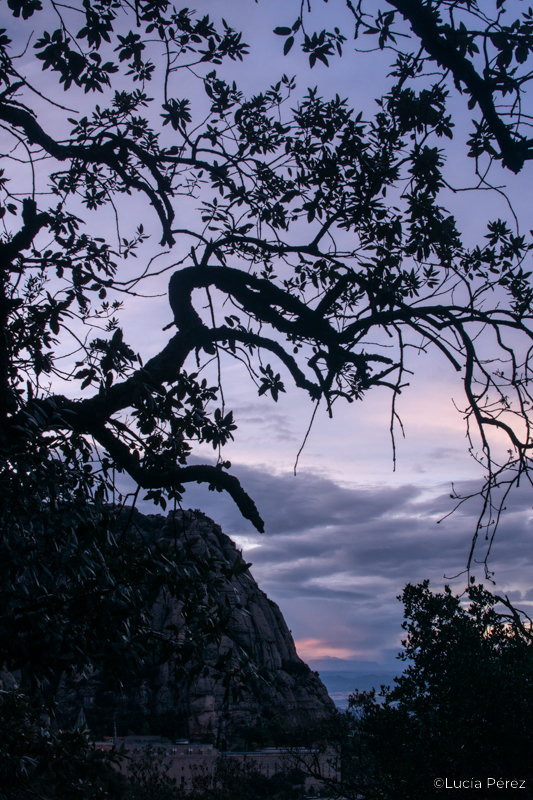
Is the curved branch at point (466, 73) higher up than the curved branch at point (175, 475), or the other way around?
the curved branch at point (466, 73)

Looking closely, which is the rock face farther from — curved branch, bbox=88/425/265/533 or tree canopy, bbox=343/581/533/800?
curved branch, bbox=88/425/265/533

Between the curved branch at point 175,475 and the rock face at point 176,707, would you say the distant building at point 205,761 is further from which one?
the curved branch at point 175,475

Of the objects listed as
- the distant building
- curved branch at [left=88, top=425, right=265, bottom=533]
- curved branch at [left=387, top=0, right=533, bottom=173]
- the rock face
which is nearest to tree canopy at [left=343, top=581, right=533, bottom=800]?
curved branch at [left=88, top=425, right=265, bottom=533]

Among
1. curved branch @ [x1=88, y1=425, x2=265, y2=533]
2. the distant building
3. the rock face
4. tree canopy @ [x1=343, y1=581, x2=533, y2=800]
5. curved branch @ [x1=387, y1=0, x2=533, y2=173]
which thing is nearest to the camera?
curved branch @ [x1=387, y1=0, x2=533, y2=173]

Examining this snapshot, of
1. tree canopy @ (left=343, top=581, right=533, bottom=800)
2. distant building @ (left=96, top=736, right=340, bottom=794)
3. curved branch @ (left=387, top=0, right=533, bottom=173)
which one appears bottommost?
distant building @ (left=96, top=736, right=340, bottom=794)

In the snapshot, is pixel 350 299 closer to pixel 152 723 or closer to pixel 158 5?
pixel 158 5

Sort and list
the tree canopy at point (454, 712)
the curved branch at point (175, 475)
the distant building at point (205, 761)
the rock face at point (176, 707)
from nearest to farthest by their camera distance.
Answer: the curved branch at point (175, 475)
the tree canopy at point (454, 712)
the distant building at point (205, 761)
the rock face at point (176, 707)

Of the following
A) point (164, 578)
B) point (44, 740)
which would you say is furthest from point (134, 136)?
point (44, 740)

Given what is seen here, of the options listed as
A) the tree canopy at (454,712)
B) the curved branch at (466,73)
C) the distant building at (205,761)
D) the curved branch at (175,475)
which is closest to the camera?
the curved branch at (466,73)

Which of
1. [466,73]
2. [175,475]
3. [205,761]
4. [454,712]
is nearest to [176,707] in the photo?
[205,761]

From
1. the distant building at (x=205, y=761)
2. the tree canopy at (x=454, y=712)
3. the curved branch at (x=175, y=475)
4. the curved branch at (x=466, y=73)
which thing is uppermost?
the curved branch at (x=466, y=73)

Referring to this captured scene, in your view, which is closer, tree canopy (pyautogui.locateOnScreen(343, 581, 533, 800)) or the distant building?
tree canopy (pyautogui.locateOnScreen(343, 581, 533, 800))

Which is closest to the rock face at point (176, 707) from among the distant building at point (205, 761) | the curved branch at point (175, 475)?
the distant building at point (205, 761)

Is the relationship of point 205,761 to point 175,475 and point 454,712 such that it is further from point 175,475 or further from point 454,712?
point 175,475
